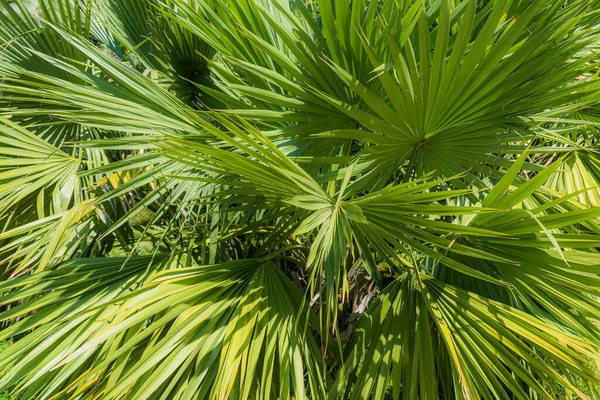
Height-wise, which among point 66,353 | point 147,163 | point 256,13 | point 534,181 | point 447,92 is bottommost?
point 66,353

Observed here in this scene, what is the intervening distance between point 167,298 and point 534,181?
3.31ft

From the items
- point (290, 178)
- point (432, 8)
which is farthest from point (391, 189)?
point (432, 8)

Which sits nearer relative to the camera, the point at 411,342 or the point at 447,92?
the point at 447,92

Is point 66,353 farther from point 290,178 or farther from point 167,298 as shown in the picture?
point 290,178

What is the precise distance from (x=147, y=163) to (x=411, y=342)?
1020 mm

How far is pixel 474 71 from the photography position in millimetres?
1256

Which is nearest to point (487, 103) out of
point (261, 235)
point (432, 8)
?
point (432, 8)

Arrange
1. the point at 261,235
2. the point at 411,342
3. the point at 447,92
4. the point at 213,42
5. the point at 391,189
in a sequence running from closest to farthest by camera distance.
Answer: the point at 391,189
the point at 447,92
the point at 411,342
the point at 213,42
the point at 261,235

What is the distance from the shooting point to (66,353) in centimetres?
143

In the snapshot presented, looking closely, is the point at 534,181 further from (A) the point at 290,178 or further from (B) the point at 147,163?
(B) the point at 147,163

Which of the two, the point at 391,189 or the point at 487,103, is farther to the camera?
the point at 487,103

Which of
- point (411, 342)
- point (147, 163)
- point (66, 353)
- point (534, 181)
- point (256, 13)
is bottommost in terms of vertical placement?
point (66, 353)

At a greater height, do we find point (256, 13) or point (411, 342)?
point (256, 13)

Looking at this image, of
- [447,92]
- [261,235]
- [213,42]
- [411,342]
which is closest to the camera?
[447,92]
